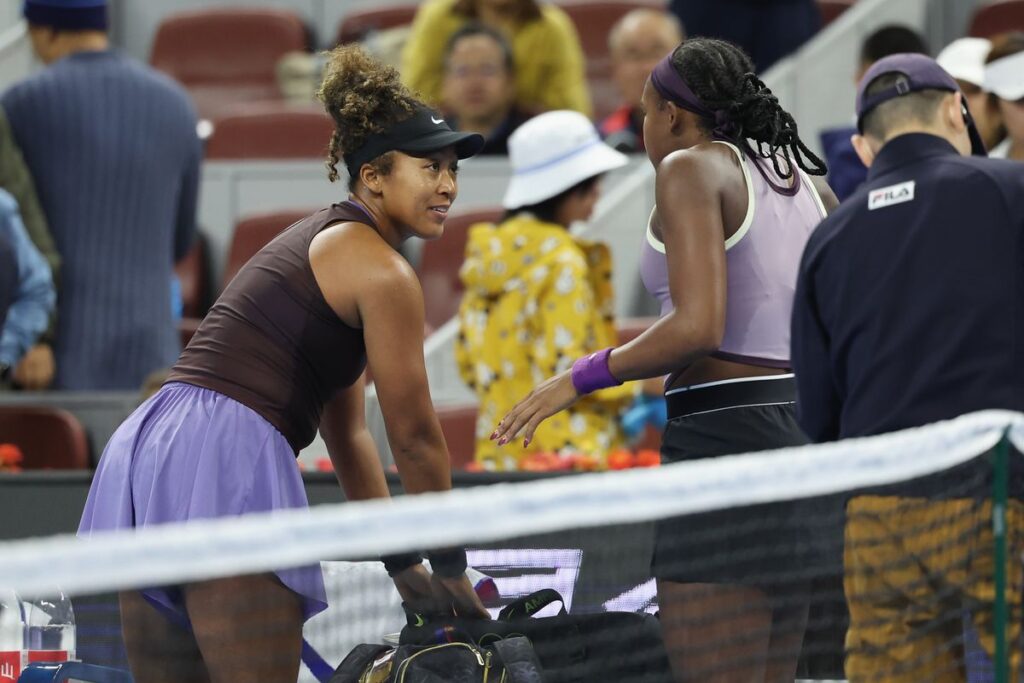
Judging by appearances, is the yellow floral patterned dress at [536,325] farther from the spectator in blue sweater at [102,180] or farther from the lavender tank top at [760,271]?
the lavender tank top at [760,271]

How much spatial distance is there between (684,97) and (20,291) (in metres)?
2.77

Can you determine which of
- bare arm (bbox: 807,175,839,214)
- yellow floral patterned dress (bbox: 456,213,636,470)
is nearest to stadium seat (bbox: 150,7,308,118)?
yellow floral patterned dress (bbox: 456,213,636,470)

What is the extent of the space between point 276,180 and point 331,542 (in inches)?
241

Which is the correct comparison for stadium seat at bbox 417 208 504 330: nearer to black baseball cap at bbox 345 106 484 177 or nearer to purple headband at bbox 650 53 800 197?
purple headband at bbox 650 53 800 197

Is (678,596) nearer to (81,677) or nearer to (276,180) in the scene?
(81,677)

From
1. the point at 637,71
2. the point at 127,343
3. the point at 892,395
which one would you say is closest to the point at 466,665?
the point at 892,395

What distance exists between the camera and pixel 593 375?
3.36 m

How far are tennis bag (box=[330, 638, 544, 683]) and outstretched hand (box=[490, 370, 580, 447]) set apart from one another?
1.50ft

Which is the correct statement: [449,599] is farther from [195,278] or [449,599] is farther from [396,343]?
[195,278]

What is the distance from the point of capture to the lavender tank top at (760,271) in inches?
132

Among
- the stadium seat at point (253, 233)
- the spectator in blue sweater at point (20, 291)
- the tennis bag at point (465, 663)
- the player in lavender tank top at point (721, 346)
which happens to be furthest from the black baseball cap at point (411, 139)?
the stadium seat at point (253, 233)

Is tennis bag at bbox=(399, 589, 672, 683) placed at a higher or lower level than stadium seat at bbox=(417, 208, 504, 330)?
higher

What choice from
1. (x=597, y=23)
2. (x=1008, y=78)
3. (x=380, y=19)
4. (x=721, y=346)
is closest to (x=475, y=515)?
(x=721, y=346)

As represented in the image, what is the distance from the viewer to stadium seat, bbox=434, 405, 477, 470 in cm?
597
